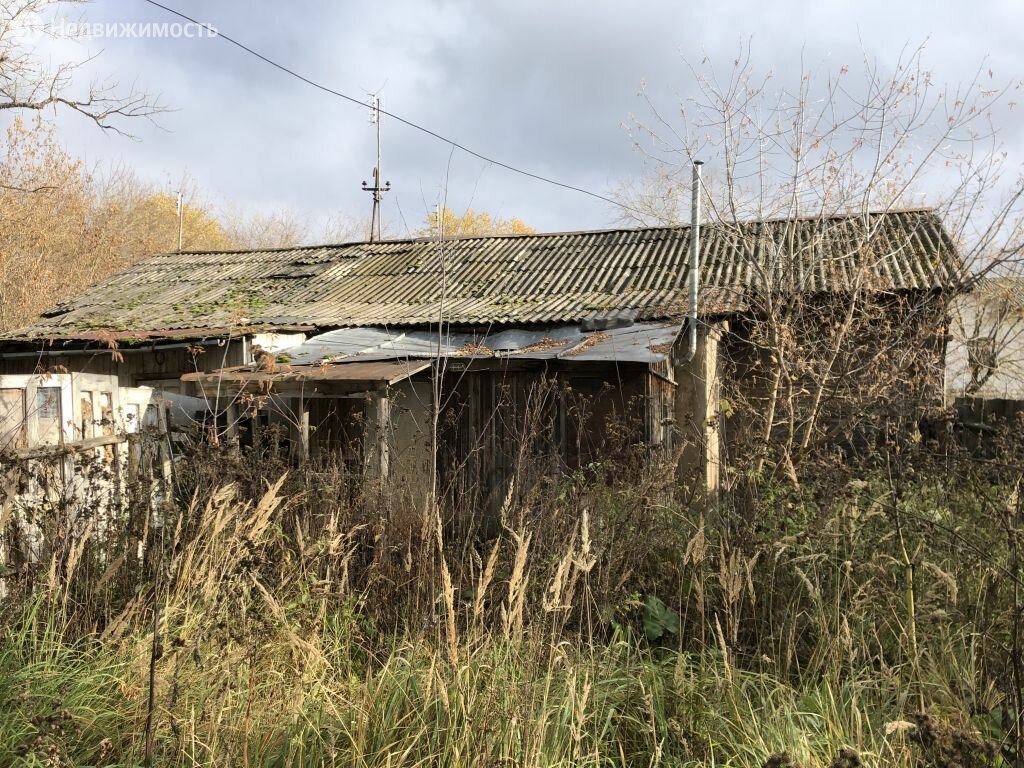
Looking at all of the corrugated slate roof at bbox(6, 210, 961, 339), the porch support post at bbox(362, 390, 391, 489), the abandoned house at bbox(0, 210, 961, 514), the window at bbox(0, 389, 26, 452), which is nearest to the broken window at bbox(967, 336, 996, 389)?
the abandoned house at bbox(0, 210, 961, 514)

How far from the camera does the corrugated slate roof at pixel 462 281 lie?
427 inches

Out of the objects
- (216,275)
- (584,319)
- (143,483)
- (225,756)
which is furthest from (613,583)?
(216,275)

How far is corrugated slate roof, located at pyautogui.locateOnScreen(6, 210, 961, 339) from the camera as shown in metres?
10.8

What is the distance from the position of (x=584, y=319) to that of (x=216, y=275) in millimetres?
8130

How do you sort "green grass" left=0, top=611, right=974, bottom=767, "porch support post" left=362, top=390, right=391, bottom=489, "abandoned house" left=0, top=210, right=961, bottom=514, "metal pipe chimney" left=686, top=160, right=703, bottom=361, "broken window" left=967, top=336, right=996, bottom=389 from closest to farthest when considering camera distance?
"green grass" left=0, top=611, right=974, bottom=767
"porch support post" left=362, top=390, right=391, bottom=489
"abandoned house" left=0, top=210, right=961, bottom=514
"broken window" left=967, top=336, right=996, bottom=389
"metal pipe chimney" left=686, top=160, right=703, bottom=361

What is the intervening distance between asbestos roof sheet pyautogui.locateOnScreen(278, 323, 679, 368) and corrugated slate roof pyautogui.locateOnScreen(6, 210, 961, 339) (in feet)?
0.91

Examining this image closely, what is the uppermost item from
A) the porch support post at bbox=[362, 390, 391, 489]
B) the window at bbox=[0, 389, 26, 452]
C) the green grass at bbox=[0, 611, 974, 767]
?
the window at bbox=[0, 389, 26, 452]

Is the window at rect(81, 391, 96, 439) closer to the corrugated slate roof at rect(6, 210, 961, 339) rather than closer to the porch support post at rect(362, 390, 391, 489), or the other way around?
the porch support post at rect(362, 390, 391, 489)

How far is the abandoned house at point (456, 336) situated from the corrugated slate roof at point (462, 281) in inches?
2.2

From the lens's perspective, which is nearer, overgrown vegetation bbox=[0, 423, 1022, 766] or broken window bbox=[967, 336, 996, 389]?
overgrown vegetation bbox=[0, 423, 1022, 766]

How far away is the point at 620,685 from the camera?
10.2ft

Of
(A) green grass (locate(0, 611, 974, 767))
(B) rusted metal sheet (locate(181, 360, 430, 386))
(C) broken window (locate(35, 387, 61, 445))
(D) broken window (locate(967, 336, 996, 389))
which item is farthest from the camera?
(D) broken window (locate(967, 336, 996, 389))

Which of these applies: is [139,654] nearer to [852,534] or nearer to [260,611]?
[260,611]

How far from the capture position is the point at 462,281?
1328cm
